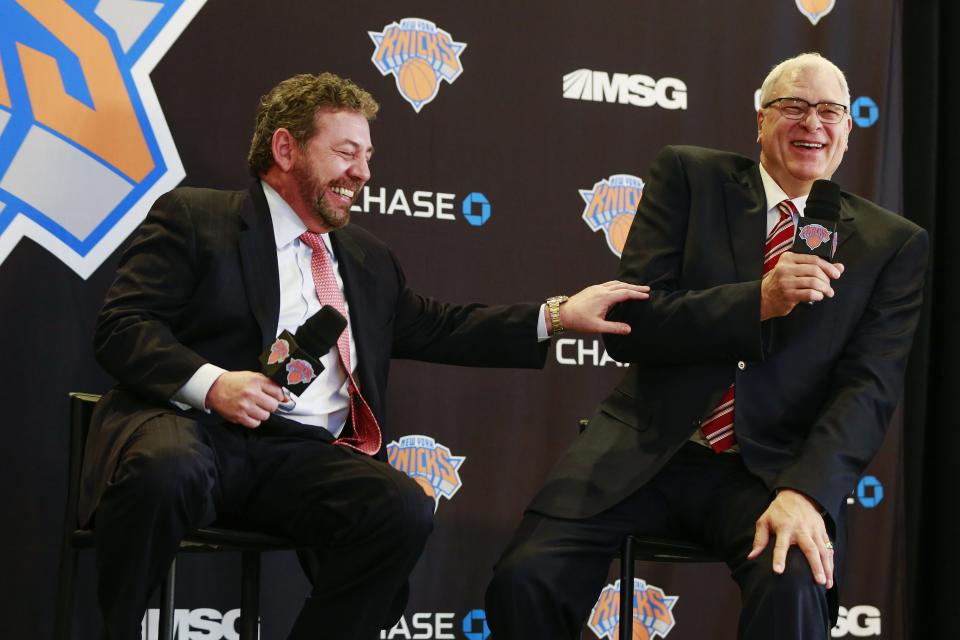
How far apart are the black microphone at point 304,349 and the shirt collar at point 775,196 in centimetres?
124

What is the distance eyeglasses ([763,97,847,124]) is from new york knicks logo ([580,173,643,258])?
3.37ft

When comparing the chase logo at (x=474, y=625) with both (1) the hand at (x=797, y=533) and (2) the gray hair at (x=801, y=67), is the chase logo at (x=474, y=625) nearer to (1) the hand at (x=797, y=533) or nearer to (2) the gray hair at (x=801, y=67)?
(1) the hand at (x=797, y=533)

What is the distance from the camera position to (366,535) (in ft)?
8.82

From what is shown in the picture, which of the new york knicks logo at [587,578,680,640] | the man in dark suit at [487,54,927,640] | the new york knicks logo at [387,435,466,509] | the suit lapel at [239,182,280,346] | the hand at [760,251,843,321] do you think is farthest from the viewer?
the new york knicks logo at [587,578,680,640]

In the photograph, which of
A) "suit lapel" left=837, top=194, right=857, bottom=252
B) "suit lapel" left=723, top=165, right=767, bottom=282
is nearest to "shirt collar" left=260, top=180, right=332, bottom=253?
"suit lapel" left=723, top=165, right=767, bottom=282

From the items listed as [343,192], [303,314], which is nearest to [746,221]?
[343,192]

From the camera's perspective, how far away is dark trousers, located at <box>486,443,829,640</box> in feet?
8.19

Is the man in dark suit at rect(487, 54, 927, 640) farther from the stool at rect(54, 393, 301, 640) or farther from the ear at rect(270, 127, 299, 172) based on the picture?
the ear at rect(270, 127, 299, 172)

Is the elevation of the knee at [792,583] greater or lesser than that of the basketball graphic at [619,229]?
lesser

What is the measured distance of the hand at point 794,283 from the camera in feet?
8.36

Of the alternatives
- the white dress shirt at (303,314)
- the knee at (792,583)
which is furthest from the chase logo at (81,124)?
the knee at (792,583)

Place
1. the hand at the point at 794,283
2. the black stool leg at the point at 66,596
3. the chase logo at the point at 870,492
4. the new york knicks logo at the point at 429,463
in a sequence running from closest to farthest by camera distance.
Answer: the hand at the point at 794,283 → the black stool leg at the point at 66,596 → the new york knicks logo at the point at 429,463 → the chase logo at the point at 870,492

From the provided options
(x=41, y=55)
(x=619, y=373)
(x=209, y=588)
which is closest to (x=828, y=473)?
(x=619, y=373)

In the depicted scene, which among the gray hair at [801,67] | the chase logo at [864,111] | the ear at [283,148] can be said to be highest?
the chase logo at [864,111]
